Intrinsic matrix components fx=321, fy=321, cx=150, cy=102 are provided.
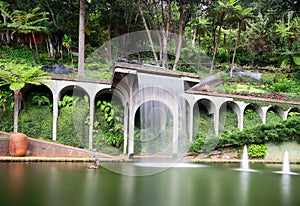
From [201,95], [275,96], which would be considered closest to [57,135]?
[201,95]

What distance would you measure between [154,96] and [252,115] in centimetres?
828

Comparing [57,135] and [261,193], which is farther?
[57,135]

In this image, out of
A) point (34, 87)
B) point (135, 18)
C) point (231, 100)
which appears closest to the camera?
point (34, 87)

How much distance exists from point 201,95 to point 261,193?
993 cm

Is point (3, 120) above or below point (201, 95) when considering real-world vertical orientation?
below

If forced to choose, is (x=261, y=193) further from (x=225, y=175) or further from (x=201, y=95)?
(x=201, y=95)

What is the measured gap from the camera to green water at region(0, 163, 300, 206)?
6.74m

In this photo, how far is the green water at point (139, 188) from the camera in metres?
6.74

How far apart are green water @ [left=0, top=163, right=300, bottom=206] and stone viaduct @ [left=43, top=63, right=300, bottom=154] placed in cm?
330

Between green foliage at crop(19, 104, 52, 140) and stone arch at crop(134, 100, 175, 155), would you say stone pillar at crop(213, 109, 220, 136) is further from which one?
green foliage at crop(19, 104, 52, 140)

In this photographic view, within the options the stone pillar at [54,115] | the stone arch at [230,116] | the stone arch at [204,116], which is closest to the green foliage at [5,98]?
the stone pillar at [54,115]

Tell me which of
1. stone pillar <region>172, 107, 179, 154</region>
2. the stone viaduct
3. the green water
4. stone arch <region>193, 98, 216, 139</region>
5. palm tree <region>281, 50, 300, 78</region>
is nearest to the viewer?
the green water

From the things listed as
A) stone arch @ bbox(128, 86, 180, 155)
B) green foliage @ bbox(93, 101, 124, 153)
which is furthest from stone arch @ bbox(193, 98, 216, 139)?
green foliage @ bbox(93, 101, 124, 153)

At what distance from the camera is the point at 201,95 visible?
57.5ft
